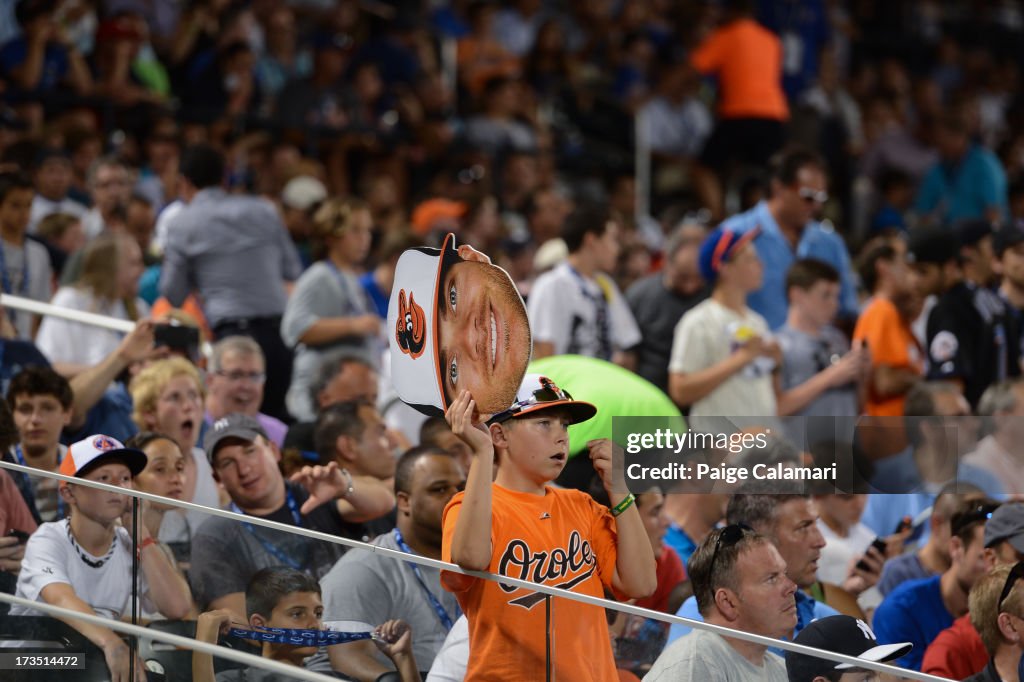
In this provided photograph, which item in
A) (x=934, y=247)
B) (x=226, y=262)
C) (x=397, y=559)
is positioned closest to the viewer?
(x=397, y=559)

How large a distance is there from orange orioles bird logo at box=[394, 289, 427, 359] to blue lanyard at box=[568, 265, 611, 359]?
341 centimetres

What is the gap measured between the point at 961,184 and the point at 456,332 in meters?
9.59

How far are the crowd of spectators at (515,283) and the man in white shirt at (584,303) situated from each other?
0.02 m

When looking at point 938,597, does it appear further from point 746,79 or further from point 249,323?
point 746,79

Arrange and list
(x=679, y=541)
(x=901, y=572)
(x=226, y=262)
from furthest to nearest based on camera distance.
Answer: (x=226, y=262)
(x=679, y=541)
(x=901, y=572)

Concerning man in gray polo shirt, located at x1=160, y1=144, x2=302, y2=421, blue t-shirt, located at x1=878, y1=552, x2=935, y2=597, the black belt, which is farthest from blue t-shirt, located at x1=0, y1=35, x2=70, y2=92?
blue t-shirt, located at x1=878, y1=552, x2=935, y2=597

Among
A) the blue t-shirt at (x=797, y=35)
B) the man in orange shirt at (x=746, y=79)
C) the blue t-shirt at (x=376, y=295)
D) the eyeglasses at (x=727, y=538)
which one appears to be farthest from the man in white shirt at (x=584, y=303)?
the blue t-shirt at (x=797, y=35)

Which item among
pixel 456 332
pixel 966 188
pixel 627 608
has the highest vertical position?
pixel 966 188

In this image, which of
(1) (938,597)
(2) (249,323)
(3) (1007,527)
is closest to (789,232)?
(2) (249,323)

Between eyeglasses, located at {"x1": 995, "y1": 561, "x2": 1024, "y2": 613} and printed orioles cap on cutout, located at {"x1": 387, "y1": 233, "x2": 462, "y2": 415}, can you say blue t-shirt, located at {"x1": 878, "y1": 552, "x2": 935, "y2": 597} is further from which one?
printed orioles cap on cutout, located at {"x1": 387, "y1": 233, "x2": 462, "y2": 415}

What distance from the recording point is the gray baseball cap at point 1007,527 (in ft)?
15.9

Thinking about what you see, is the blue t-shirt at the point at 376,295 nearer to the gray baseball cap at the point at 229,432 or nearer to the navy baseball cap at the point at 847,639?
the gray baseball cap at the point at 229,432

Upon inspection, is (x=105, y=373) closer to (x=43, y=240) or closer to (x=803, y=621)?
(x=43, y=240)

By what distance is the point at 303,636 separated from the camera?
4172 millimetres
